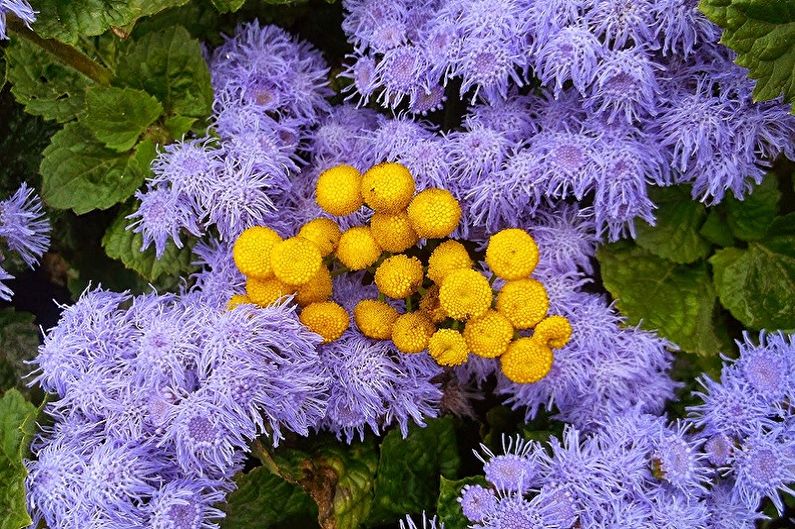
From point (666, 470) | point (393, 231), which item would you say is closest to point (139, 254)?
point (393, 231)

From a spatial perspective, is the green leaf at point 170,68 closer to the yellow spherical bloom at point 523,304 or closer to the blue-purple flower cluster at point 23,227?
the blue-purple flower cluster at point 23,227

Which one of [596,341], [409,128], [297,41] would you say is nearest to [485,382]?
[596,341]

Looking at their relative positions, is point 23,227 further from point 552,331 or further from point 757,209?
point 757,209

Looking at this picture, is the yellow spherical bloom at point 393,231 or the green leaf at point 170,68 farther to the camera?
the green leaf at point 170,68

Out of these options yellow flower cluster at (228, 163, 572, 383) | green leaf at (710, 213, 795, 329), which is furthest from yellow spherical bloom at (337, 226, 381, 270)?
green leaf at (710, 213, 795, 329)

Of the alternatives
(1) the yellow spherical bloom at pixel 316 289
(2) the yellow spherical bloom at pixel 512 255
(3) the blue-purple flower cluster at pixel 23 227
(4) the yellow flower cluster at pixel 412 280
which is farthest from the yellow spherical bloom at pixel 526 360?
(3) the blue-purple flower cluster at pixel 23 227

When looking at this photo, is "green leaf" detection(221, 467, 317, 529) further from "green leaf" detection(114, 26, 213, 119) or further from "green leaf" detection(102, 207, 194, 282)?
"green leaf" detection(114, 26, 213, 119)

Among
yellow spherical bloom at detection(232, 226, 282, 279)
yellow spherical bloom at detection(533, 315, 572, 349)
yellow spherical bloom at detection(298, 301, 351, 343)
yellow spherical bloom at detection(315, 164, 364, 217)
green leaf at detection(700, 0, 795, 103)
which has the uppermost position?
green leaf at detection(700, 0, 795, 103)
